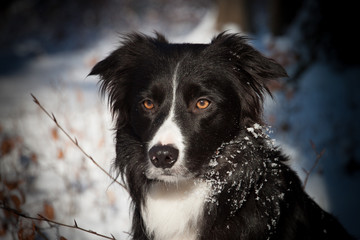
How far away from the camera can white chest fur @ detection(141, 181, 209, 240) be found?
2.54m

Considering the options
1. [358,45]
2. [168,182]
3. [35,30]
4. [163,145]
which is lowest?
[168,182]

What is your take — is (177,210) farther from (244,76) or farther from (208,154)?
(244,76)

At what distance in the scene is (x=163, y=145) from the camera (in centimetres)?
225

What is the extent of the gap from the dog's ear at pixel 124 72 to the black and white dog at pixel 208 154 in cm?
8

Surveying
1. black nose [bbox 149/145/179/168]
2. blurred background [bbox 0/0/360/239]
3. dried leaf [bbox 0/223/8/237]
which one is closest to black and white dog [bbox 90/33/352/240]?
black nose [bbox 149/145/179/168]

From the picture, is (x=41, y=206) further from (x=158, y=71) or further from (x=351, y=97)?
(x=351, y=97)

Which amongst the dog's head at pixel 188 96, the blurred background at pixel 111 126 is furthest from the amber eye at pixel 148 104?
the blurred background at pixel 111 126

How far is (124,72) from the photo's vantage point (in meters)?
3.07

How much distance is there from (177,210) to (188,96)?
96 centimetres

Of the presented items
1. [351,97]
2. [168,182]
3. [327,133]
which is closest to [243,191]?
[168,182]

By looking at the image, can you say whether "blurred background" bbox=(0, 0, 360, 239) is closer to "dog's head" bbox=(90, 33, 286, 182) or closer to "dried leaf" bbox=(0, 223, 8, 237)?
"dried leaf" bbox=(0, 223, 8, 237)

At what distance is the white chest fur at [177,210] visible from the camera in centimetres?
254

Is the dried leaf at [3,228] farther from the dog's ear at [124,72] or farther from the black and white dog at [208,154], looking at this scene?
the dog's ear at [124,72]

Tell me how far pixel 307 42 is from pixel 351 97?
5.50 feet
